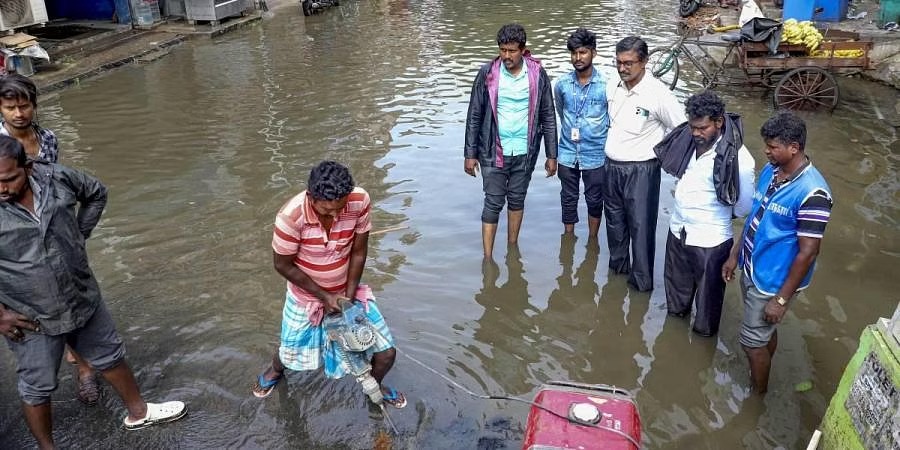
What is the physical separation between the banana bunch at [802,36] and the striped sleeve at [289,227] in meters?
8.69

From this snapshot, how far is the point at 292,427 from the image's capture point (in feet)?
12.4

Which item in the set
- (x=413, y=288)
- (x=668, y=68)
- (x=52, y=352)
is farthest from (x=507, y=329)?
(x=668, y=68)

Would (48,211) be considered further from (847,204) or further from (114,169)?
(847,204)

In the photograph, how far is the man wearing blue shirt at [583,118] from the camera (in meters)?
4.89

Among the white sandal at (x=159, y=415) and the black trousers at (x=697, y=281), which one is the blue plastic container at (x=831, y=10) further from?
the white sandal at (x=159, y=415)

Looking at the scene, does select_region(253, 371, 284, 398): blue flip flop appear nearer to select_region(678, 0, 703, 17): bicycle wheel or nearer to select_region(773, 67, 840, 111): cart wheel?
select_region(773, 67, 840, 111): cart wheel

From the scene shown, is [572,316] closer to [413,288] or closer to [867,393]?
[413,288]

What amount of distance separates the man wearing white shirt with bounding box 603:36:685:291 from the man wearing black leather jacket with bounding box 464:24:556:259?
561 mm

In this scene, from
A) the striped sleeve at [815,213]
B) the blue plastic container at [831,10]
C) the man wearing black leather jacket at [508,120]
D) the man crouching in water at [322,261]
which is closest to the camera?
the man crouching in water at [322,261]

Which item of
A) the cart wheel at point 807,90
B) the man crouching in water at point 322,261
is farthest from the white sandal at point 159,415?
the cart wheel at point 807,90

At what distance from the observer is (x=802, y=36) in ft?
30.7

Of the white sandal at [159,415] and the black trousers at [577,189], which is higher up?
the black trousers at [577,189]

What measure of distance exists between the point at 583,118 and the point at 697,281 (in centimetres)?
158

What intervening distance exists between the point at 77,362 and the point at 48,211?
1.54 meters
